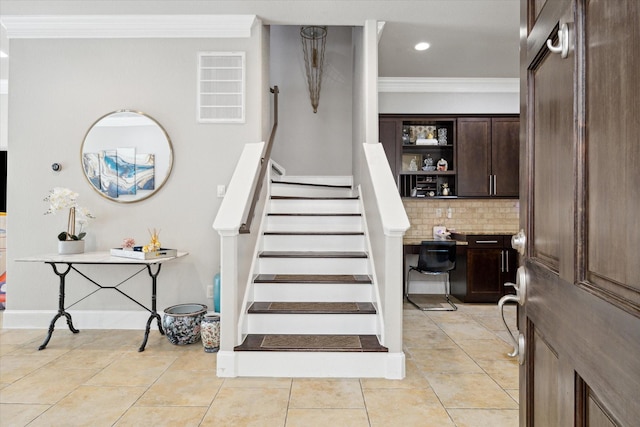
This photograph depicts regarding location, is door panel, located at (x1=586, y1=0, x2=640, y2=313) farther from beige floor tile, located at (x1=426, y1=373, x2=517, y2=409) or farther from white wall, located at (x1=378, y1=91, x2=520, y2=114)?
white wall, located at (x1=378, y1=91, x2=520, y2=114)

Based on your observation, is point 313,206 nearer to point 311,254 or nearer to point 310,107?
point 311,254

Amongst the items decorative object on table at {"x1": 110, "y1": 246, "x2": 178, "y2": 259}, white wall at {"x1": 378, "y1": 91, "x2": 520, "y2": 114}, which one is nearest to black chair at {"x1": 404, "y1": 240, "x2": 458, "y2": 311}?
white wall at {"x1": 378, "y1": 91, "x2": 520, "y2": 114}

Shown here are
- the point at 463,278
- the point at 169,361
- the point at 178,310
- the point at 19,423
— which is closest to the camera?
the point at 19,423

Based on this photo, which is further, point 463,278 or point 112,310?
point 463,278

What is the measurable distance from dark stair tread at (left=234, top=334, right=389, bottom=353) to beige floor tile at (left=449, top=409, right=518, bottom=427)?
1.94 ft

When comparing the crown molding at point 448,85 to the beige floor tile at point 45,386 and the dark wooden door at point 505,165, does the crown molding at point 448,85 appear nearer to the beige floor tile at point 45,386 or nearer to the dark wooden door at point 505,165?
the dark wooden door at point 505,165

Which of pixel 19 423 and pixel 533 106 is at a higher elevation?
pixel 533 106

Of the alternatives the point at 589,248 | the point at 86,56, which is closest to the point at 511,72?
the point at 86,56

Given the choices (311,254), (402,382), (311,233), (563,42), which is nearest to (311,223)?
(311,233)

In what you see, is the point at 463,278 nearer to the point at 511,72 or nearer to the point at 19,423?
the point at 511,72

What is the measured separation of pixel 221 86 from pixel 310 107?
193 centimetres

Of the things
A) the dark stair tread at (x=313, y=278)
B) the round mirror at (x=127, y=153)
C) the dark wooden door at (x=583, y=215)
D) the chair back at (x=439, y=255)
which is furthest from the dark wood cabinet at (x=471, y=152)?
the dark wooden door at (x=583, y=215)

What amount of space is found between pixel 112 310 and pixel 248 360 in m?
Result: 1.87

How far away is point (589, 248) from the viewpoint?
2.31 ft
